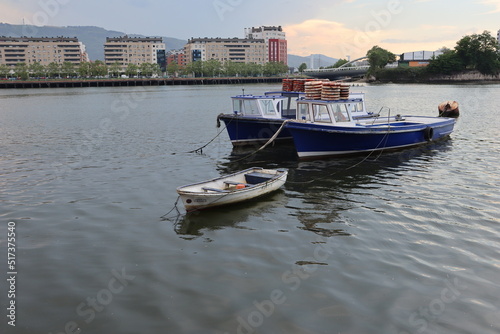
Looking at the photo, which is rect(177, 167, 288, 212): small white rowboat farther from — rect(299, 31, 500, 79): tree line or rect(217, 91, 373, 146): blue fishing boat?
rect(299, 31, 500, 79): tree line

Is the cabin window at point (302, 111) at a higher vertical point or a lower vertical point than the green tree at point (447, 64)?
lower

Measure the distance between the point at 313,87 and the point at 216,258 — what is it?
16311 millimetres

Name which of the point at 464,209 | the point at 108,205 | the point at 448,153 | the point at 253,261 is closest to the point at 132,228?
the point at 108,205

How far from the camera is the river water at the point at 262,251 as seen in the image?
9.16m

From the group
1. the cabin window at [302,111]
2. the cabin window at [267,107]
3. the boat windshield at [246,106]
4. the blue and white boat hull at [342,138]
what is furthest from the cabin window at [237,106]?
the blue and white boat hull at [342,138]

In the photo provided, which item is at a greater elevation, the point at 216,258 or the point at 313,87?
the point at 313,87

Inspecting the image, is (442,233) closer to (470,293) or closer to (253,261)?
(470,293)

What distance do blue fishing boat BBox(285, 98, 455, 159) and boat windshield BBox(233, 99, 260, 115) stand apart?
3681 millimetres

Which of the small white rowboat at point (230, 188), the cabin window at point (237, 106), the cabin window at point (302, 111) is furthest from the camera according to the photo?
the cabin window at point (237, 106)

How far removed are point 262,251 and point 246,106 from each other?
18.0 meters

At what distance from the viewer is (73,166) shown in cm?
2416

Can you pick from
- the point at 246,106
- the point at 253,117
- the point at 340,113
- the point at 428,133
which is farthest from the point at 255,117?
the point at 428,133

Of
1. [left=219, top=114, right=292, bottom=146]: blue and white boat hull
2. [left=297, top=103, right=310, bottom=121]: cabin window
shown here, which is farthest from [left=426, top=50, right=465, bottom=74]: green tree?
[left=297, top=103, right=310, bottom=121]: cabin window

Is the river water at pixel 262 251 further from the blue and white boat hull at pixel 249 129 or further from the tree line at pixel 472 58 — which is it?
the tree line at pixel 472 58
